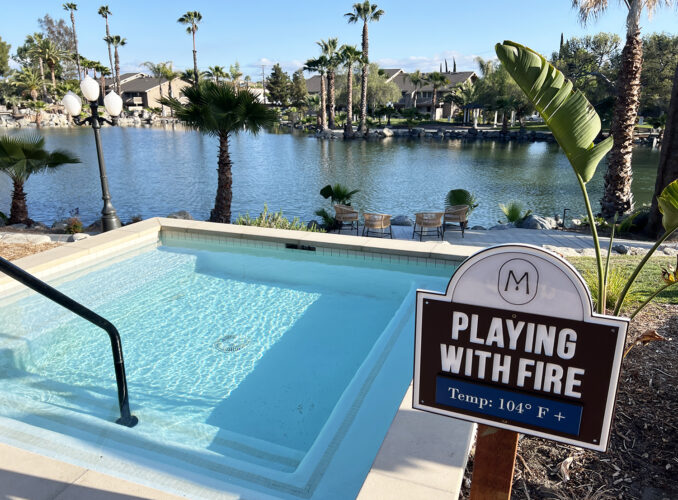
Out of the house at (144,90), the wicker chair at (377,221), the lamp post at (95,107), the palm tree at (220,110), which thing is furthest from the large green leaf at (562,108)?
the house at (144,90)

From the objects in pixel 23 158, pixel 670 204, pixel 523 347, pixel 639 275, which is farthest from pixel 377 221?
pixel 523 347

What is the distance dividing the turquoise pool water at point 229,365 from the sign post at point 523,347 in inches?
94.6

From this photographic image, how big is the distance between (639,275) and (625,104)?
31.8 feet

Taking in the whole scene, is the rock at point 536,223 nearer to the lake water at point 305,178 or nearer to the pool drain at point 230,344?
the lake water at point 305,178

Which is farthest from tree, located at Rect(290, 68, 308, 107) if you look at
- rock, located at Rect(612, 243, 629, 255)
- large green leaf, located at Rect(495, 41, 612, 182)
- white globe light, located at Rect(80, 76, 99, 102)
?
large green leaf, located at Rect(495, 41, 612, 182)

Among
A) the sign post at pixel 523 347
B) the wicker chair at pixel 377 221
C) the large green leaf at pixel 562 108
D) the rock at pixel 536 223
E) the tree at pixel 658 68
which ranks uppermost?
the tree at pixel 658 68

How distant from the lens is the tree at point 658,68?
43531 mm

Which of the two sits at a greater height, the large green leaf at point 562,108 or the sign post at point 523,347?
the large green leaf at point 562,108

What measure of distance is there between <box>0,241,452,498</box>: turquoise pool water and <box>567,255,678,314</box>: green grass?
8.18 feet

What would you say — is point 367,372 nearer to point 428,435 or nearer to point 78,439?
point 428,435

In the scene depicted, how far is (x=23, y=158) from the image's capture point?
42.4ft

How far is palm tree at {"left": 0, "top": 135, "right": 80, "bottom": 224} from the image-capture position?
1276 centimetres

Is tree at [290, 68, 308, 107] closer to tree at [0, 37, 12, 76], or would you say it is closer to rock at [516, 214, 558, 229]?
tree at [0, 37, 12, 76]

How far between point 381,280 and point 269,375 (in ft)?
10.3
